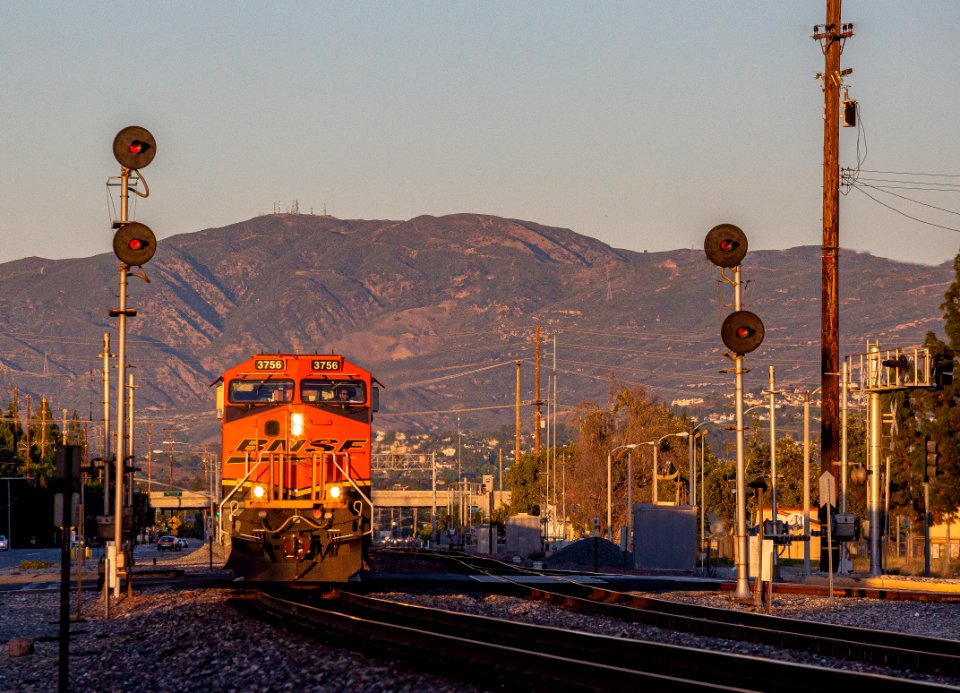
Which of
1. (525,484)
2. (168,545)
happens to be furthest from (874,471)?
(168,545)

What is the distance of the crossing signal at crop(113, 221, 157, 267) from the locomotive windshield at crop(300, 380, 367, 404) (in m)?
4.71

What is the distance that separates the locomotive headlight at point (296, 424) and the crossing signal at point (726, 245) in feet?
31.8

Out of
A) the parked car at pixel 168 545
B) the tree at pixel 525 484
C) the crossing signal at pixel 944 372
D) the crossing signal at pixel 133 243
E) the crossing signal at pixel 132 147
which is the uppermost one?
the crossing signal at pixel 132 147

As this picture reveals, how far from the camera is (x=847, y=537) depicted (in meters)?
36.8

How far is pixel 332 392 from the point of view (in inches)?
1204

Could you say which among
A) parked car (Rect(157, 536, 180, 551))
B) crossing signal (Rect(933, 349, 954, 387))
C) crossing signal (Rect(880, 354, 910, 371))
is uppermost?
crossing signal (Rect(880, 354, 910, 371))

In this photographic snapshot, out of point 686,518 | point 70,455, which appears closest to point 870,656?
point 70,455

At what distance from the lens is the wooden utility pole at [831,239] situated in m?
45.2

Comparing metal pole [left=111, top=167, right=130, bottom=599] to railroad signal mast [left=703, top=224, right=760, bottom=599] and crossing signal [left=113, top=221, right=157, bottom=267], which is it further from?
railroad signal mast [left=703, top=224, right=760, bottom=599]

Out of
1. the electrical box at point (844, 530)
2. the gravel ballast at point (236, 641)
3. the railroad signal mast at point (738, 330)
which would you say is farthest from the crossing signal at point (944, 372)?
the railroad signal mast at point (738, 330)

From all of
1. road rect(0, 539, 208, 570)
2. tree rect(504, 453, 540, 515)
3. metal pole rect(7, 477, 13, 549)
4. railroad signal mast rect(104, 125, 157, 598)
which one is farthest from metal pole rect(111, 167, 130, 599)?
tree rect(504, 453, 540, 515)

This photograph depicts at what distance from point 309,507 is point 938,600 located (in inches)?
562

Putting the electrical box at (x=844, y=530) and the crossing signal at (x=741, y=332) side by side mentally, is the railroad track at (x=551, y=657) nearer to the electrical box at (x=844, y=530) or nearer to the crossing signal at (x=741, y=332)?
the crossing signal at (x=741, y=332)

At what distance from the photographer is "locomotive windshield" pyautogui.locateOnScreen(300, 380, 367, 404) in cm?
3045
